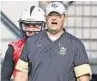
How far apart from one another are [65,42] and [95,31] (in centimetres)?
801

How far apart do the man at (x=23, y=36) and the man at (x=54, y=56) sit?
76cm

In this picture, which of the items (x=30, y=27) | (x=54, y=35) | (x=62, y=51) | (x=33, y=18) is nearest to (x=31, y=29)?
(x=30, y=27)

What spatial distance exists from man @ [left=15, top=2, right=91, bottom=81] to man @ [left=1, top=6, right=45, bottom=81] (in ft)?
2.50

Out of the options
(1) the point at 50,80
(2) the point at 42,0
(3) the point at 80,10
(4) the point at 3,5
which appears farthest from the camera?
(3) the point at 80,10

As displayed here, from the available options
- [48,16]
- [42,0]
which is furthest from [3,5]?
[48,16]

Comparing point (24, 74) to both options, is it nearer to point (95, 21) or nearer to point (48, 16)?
point (48, 16)

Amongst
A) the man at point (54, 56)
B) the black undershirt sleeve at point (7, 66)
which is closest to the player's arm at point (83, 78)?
the man at point (54, 56)

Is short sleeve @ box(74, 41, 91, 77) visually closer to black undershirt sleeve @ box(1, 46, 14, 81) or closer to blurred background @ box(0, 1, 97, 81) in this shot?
black undershirt sleeve @ box(1, 46, 14, 81)

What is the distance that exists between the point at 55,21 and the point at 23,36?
1.12 meters

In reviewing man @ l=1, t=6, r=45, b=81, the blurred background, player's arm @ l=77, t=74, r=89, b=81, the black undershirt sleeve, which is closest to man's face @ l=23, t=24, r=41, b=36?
man @ l=1, t=6, r=45, b=81

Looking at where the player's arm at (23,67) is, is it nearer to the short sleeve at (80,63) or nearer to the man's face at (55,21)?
the man's face at (55,21)

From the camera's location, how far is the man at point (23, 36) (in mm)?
5801

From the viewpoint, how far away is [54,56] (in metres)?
4.83

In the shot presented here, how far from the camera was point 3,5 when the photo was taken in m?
12.4
